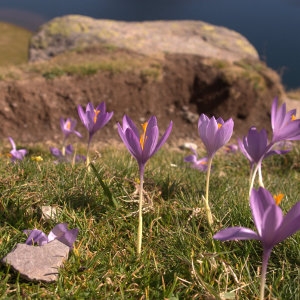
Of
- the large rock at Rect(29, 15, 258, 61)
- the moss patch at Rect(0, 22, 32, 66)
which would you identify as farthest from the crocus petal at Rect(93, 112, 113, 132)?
the moss patch at Rect(0, 22, 32, 66)

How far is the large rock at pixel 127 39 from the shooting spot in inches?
426

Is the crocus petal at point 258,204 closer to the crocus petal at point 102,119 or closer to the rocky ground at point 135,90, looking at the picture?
the crocus petal at point 102,119

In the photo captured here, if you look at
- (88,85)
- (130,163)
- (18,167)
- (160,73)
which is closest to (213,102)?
(160,73)

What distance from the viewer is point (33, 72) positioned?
827 centimetres

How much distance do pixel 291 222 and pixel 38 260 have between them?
985 millimetres

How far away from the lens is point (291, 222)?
1.39m

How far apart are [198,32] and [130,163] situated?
10424 millimetres

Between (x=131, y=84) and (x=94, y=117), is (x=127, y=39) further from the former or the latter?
(x=94, y=117)

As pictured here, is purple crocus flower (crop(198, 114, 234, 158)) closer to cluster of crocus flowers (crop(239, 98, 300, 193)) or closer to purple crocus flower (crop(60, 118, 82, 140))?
cluster of crocus flowers (crop(239, 98, 300, 193))

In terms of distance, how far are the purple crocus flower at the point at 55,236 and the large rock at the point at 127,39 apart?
853 cm

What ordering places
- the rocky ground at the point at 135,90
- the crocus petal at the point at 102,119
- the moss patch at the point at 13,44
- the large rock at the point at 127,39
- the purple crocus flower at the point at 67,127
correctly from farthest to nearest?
the moss patch at the point at 13,44, the large rock at the point at 127,39, the rocky ground at the point at 135,90, the purple crocus flower at the point at 67,127, the crocus petal at the point at 102,119

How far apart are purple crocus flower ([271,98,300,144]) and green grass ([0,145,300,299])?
43cm

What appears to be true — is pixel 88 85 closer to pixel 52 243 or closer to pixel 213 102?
pixel 213 102

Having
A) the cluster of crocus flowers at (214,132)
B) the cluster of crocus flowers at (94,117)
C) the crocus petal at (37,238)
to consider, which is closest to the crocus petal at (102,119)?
the cluster of crocus flowers at (94,117)
